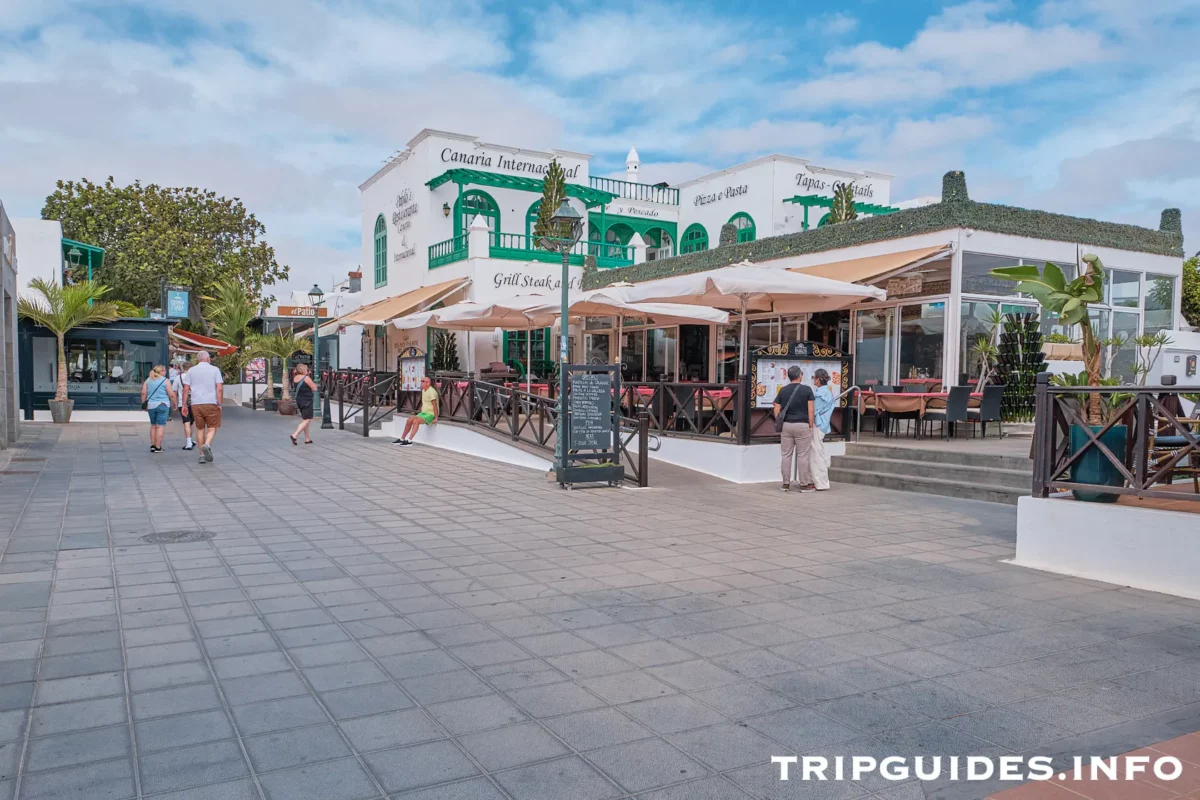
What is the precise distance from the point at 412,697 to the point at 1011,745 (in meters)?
2.49

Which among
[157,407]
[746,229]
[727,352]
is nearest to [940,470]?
[727,352]

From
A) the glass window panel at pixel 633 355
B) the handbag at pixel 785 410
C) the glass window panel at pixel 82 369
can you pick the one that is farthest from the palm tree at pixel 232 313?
the handbag at pixel 785 410

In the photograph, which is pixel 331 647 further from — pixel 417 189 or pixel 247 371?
pixel 247 371

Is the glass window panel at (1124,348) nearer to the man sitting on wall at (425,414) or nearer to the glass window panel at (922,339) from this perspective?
the glass window panel at (922,339)

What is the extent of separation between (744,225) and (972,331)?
500 inches

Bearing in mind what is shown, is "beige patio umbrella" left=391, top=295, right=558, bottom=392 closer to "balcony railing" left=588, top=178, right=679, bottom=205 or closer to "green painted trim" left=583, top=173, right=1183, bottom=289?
"green painted trim" left=583, top=173, right=1183, bottom=289

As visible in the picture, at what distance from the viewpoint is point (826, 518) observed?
8.22 m

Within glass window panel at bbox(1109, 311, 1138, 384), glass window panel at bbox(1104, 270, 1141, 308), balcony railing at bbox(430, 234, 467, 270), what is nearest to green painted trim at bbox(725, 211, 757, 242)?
balcony railing at bbox(430, 234, 467, 270)

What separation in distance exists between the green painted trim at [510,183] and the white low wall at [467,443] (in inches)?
344

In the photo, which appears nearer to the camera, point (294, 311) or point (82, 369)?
point (82, 369)

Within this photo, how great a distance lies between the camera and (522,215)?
24.7m

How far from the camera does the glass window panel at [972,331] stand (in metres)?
13.1

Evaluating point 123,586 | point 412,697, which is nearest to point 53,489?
point 123,586

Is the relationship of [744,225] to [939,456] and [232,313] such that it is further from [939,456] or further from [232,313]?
[232,313]
